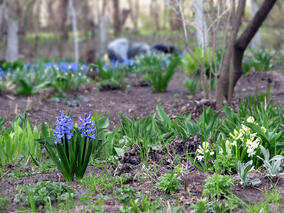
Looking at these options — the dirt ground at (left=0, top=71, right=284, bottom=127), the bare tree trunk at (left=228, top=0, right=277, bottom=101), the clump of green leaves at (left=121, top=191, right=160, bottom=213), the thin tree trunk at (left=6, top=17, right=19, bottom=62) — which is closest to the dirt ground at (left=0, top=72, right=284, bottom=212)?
the dirt ground at (left=0, top=71, right=284, bottom=127)

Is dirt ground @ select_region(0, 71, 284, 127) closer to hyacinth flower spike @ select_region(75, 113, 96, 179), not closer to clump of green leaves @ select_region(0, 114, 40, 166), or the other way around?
clump of green leaves @ select_region(0, 114, 40, 166)

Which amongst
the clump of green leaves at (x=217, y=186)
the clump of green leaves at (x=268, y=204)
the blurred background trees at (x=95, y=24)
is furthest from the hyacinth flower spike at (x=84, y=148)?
the blurred background trees at (x=95, y=24)

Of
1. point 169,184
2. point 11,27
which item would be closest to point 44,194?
point 169,184

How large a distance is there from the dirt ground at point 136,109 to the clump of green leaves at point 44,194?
0.07 metres

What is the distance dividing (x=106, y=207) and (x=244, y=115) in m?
1.85

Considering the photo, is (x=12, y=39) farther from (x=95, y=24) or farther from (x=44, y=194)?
(x=95, y=24)

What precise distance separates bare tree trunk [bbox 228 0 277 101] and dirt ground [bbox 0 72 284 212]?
0.31 m

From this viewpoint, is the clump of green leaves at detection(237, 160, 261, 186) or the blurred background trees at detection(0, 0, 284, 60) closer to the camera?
the clump of green leaves at detection(237, 160, 261, 186)

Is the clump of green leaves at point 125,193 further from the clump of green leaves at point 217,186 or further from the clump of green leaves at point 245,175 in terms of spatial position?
the clump of green leaves at point 245,175

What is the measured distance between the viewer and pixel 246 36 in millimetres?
4383

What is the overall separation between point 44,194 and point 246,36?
311 centimetres

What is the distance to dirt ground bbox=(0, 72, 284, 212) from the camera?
2.39 metres

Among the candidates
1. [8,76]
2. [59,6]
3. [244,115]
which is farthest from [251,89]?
[59,6]

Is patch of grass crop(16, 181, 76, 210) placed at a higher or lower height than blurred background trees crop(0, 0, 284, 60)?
lower
